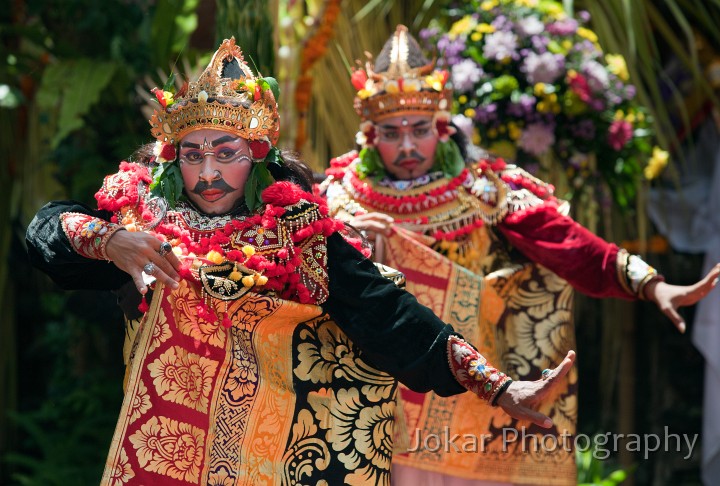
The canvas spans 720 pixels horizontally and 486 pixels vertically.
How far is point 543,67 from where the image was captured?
5848 millimetres

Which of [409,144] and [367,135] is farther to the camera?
[367,135]

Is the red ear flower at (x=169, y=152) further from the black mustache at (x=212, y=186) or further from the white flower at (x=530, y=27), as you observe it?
the white flower at (x=530, y=27)

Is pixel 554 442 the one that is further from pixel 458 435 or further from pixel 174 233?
pixel 174 233

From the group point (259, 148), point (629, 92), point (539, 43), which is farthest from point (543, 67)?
point (259, 148)

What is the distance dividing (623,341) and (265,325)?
4.10 metres

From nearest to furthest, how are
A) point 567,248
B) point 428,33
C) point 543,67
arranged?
1. point 567,248
2. point 543,67
3. point 428,33

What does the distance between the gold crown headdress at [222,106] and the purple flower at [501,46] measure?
2164 mm

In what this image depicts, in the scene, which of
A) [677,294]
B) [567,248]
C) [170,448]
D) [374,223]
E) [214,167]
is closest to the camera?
[170,448]

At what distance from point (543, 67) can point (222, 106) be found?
2.37 metres

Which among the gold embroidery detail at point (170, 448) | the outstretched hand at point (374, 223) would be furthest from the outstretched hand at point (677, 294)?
the gold embroidery detail at point (170, 448)

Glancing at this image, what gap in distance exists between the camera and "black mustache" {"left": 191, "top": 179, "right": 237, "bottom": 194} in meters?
3.84

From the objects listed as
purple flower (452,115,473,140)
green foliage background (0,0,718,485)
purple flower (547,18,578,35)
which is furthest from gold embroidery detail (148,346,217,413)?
purple flower (547,18,578,35)

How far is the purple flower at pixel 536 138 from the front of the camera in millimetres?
5934

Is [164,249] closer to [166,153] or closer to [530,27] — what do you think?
[166,153]
